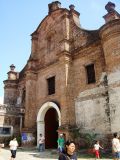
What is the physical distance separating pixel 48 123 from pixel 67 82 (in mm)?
4774

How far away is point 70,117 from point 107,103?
2.85m

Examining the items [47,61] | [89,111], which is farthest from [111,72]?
[47,61]

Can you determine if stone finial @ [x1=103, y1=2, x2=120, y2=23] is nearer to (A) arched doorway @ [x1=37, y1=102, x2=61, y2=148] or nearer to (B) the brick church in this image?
(B) the brick church

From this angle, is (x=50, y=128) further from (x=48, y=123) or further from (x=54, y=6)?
(x=54, y=6)

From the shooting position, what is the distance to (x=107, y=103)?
43.8 feet

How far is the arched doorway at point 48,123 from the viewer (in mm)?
17619

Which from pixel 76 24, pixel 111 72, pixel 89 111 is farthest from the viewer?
pixel 76 24

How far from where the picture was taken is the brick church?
1323 centimetres

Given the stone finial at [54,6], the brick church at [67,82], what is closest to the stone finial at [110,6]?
the brick church at [67,82]

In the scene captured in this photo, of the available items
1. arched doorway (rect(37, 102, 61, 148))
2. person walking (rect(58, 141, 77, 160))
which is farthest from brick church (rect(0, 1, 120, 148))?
person walking (rect(58, 141, 77, 160))

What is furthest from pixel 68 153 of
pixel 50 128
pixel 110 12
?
pixel 50 128

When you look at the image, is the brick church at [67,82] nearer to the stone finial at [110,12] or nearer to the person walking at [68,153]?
the stone finial at [110,12]

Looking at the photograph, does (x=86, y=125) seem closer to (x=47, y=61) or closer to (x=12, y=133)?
(x=47, y=61)

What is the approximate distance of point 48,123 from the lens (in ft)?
60.8
